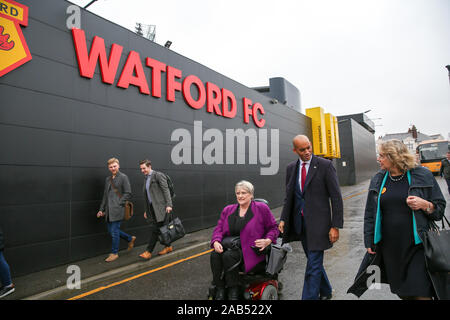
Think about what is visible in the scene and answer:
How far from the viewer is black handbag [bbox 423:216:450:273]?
2.07 metres

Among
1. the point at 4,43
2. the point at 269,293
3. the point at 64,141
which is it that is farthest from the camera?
the point at 64,141

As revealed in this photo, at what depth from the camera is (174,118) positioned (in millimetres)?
7859

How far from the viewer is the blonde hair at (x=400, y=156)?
7.82 ft

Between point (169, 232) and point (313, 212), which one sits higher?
point (313, 212)

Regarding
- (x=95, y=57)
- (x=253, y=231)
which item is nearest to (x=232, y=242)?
(x=253, y=231)

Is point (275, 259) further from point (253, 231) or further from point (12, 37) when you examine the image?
point (12, 37)

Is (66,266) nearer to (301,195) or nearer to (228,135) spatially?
(301,195)

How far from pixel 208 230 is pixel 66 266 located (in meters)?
4.11

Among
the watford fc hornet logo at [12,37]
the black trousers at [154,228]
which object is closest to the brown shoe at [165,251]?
the black trousers at [154,228]

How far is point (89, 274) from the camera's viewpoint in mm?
4535

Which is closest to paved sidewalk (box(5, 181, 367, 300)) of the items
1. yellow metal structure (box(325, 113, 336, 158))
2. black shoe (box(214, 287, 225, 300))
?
black shoe (box(214, 287, 225, 300))

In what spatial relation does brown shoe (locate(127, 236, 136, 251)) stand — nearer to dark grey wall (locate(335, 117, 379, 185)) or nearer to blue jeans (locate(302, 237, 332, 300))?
blue jeans (locate(302, 237, 332, 300))

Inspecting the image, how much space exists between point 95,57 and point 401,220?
249 inches

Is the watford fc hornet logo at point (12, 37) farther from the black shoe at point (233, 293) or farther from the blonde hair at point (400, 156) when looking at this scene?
the blonde hair at point (400, 156)
